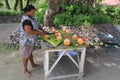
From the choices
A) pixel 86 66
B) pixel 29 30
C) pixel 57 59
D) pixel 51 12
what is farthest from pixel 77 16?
pixel 29 30

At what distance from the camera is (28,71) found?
4.43 meters

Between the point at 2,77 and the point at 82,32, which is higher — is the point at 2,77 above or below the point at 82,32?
below

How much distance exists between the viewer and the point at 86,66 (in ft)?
15.7

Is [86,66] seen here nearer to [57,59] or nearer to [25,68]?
[57,59]

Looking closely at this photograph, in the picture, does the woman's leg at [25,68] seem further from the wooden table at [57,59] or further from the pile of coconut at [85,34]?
the pile of coconut at [85,34]

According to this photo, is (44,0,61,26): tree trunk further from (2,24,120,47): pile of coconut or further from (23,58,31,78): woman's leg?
(23,58,31,78): woman's leg

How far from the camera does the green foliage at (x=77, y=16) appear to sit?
6340 millimetres

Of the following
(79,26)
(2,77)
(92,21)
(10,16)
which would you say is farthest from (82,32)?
(10,16)

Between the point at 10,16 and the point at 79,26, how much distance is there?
6756 mm

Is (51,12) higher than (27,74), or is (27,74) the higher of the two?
(51,12)

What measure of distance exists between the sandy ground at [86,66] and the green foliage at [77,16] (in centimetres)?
109

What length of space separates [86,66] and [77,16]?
A: 2.23 m

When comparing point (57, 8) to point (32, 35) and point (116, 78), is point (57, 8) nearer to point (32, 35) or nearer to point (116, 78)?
point (32, 35)

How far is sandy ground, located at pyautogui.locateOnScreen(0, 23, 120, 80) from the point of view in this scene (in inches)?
169
